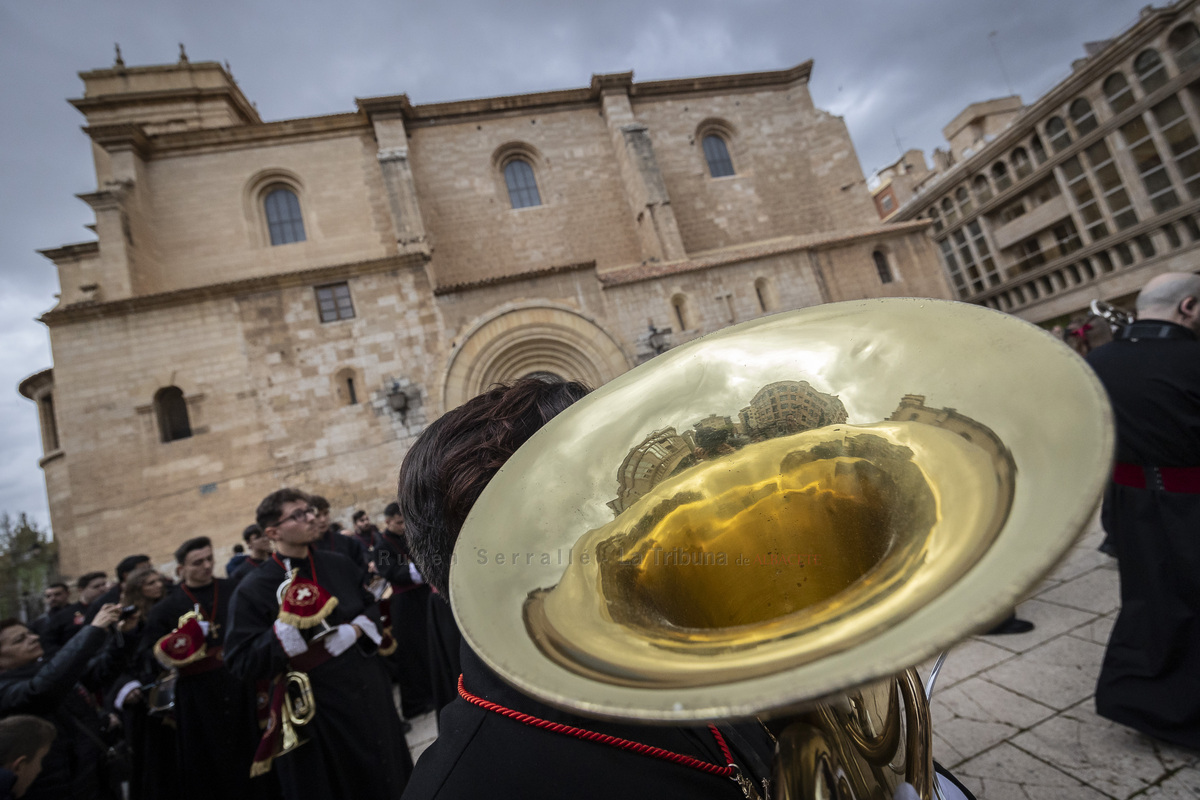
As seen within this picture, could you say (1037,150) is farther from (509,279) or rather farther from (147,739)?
(147,739)

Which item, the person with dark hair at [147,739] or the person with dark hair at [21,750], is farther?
the person with dark hair at [147,739]

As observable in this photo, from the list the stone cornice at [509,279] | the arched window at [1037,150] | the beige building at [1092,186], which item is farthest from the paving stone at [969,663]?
the arched window at [1037,150]

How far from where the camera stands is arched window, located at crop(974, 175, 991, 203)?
24.7 meters

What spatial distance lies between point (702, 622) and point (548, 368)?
1047cm

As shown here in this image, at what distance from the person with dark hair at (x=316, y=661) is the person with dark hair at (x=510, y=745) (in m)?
2.10

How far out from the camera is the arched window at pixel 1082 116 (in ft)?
66.0

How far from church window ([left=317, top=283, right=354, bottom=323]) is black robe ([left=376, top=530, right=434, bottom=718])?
23.2 ft

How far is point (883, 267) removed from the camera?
13891 millimetres

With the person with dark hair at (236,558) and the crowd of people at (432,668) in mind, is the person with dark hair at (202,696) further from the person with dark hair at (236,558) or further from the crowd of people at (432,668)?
the person with dark hair at (236,558)

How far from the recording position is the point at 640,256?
49.5 ft

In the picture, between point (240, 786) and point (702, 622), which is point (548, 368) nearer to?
point (240, 786)

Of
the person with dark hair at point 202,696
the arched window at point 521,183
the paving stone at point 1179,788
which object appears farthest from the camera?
the arched window at point 521,183

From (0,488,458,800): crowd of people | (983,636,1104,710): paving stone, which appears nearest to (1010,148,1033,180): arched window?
(983,636,1104,710): paving stone

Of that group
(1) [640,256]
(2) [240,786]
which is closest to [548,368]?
(1) [640,256]
